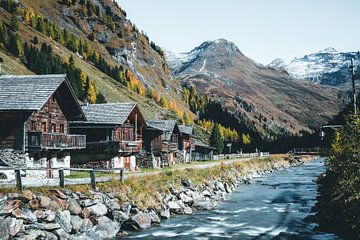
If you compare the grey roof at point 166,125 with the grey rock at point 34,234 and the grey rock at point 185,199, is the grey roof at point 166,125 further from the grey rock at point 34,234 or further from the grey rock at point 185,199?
the grey rock at point 34,234

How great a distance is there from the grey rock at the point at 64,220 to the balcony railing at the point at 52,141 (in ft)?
45.3

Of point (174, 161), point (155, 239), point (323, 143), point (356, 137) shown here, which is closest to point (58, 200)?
point (155, 239)

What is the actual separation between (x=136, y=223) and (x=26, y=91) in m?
16.7

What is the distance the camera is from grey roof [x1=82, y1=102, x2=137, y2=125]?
163 feet

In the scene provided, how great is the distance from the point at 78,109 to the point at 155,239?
21.8 m

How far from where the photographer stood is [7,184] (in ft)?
80.4

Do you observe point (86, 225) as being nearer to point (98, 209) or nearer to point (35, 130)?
point (98, 209)

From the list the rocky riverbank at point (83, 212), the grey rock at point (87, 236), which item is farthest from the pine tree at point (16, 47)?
the grey rock at point (87, 236)

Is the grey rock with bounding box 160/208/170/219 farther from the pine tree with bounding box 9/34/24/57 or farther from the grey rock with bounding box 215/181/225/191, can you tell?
the pine tree with bounding box 9/34/24/57

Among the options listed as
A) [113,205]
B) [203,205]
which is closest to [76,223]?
[113,205]

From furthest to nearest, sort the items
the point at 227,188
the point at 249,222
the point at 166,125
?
the point at 166,125, the point at 227,188, the point at 249,222

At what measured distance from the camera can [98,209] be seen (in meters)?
27.7

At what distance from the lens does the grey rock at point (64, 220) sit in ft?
79.2

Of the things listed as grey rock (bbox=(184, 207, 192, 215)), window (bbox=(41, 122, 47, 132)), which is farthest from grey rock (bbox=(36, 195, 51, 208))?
window (bbox=(41, 122, 47, 132))
